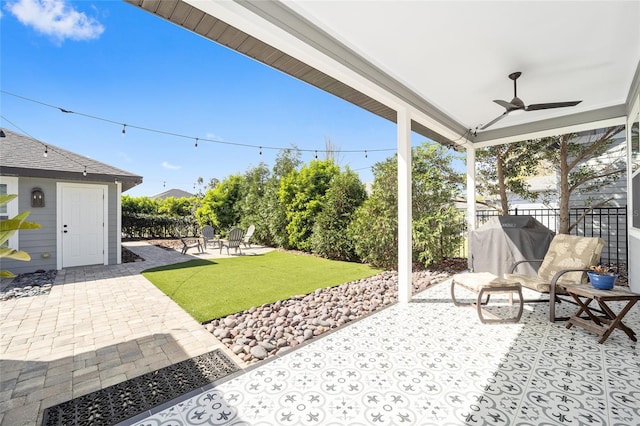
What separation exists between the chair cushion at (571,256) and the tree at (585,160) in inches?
164

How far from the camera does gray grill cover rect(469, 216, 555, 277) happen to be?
210 inches

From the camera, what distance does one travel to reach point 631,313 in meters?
3.90

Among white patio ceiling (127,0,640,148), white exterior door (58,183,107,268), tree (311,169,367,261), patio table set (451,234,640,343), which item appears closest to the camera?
white patio ceiling (127,0,640,148)

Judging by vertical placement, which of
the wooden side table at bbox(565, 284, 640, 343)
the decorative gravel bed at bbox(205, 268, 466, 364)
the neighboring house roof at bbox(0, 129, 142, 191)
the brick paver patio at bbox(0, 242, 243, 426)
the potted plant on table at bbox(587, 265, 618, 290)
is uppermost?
the neighboring house roof at bbox(0, 129, 142, 191)

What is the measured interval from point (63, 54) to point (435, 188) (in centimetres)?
1043

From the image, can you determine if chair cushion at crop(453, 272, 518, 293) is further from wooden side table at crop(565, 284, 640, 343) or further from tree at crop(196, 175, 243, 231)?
tree at crop(196, 175, 243, 231)

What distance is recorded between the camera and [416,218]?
268 inches

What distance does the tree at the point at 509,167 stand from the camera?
7.82 m

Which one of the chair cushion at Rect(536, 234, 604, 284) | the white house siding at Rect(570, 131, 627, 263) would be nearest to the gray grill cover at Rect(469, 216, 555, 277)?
the chair cushion at Rect(536, 234, 604, 284)

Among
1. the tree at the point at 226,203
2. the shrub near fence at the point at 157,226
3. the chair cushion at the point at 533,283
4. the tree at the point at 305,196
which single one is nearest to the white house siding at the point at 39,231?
the tree at the point at 305,196

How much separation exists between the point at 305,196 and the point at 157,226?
9.40 meters

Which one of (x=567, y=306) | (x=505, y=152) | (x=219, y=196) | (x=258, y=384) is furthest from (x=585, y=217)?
(x=219, y=196)

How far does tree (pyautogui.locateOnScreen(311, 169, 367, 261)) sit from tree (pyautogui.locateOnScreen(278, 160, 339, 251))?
667 millimetres

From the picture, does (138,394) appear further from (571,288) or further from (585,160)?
(585,160)
